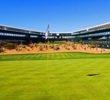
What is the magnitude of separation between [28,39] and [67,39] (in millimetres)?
45509

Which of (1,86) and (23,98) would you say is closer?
(23,98)

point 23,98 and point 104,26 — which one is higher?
point 104,26

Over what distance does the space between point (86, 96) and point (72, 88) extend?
4.51 feet

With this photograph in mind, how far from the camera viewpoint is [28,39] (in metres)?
107

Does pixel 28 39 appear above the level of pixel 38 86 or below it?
above

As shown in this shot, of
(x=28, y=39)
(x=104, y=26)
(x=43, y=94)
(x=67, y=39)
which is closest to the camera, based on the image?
(x=43, y=94)

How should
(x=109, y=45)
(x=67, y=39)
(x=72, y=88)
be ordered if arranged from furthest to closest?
(x=67, y=39)
(x=109, y=45)
(x=72, y=88)

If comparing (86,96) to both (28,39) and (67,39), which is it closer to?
(28,39)

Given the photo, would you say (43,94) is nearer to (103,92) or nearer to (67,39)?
(103,92)

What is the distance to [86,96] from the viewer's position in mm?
6875

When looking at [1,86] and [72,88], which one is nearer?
[72,88]

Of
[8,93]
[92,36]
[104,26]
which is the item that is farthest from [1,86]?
[92,36]

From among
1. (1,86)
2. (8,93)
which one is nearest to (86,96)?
(8,93)

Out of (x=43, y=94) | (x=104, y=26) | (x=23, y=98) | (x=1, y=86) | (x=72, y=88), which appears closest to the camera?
(x=23, y=98)
